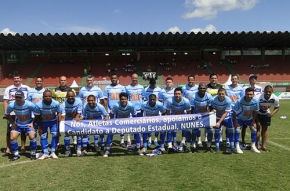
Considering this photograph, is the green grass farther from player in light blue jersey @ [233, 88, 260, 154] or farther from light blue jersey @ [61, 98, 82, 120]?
light blue jersey @ [61, 98, 82, 120]

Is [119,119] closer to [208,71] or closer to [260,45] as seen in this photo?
[208,71]

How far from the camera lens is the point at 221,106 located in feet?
20.1

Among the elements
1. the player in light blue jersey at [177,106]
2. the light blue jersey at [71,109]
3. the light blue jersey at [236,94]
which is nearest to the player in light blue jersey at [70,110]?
the light blue jersey at [71,109]

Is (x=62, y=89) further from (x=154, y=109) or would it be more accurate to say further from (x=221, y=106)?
(x=221, y=106)

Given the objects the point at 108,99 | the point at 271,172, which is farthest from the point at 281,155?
the point at 108,99

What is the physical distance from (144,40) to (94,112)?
23870mm

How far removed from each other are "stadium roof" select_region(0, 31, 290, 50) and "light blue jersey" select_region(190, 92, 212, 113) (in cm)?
2074

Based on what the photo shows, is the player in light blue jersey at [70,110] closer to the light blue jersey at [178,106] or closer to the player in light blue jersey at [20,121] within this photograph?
the player in light blue jersey at [20,121]

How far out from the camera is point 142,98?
7461 mm

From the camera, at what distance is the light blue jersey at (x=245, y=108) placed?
6047 millimetres

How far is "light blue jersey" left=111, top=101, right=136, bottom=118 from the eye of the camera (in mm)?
6145

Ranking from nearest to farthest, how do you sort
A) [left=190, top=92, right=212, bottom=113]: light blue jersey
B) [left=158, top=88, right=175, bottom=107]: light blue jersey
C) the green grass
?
the green grass < [left=190, top=92, right=212, bottom=113]: light blue jersey < [left=158, top=88, right=175, bottom=107]: light blue jersey

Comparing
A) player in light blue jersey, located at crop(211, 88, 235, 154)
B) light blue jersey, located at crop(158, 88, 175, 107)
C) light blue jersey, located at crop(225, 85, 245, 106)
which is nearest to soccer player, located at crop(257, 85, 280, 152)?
light blue jersey, located at crop(225, 85, 245, 106)

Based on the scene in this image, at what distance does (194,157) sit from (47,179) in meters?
3.14
